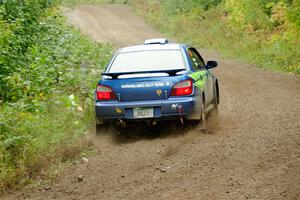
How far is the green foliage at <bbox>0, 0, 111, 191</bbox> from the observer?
7.89m

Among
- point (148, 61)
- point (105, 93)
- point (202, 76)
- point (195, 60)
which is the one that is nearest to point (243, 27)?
point (195, 60)

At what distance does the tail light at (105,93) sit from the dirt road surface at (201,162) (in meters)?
0.65

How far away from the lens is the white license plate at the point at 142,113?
9336 mm

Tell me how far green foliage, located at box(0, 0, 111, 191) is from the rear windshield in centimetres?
115

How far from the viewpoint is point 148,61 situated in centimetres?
994

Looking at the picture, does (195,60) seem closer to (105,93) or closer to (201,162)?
(105,93)

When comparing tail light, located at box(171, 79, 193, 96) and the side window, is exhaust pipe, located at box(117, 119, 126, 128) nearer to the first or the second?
tail light, located at box(171, 79, 193, 96)

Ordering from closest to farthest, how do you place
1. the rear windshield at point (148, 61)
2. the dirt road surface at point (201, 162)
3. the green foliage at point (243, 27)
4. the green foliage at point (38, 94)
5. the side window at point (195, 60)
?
the dirt road surface at point (201, 162)
the green foliage at point (38, 94)
the rear windshield at point (148, 61)
the side window at point (195, 60)
the green foliage at point (243, 27)

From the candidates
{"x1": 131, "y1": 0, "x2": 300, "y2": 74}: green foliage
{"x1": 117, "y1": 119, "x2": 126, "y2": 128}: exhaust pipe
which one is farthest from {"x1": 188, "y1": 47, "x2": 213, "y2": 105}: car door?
{"x1": 131, "y1": 0, "x2": 300, "y2": 74}: green foliage

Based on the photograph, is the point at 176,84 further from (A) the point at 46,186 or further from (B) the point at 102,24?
(B) the point at 102,24

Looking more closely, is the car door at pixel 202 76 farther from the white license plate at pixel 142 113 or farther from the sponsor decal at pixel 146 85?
the white license plate at pixel 142 113

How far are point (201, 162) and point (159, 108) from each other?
71.7 inches

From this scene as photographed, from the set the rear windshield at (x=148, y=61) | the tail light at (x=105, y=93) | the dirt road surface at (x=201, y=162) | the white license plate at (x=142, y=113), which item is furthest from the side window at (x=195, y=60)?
the tail light at (x=105, y=93)

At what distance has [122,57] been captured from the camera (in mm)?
10203
